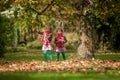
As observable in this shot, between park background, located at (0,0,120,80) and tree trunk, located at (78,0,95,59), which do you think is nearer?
park background, located at (0,0,120,80)

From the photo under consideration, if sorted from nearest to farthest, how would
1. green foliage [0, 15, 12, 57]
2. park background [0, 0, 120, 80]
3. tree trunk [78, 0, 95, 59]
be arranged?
park background [0, 0, 120, 80]
tree trunk [78, 0, 95, 59]
green foliage [0, 15, 12, 57]

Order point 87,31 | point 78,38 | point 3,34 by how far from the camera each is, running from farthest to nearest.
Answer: point 3,34 → point 78,38 → point 87,31

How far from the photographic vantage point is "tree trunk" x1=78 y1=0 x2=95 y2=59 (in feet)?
79.3

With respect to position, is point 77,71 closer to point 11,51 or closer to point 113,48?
point 113,48

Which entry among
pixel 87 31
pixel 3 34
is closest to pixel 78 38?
pixel 87 31

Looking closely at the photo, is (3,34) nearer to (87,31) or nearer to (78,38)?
(78,38)

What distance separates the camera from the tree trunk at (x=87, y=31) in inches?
952

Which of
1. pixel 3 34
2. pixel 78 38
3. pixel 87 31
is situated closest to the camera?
pixel 87 31

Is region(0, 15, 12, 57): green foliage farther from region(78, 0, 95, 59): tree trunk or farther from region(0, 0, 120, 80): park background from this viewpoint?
region(78, 0, 95, 59): tree trunk

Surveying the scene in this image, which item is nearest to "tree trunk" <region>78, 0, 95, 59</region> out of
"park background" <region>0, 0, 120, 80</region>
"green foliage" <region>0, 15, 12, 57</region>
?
"park background" <region>0, 0, 120, 80</region>

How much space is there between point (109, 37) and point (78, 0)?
1790 cm

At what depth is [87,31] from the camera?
24.2 m

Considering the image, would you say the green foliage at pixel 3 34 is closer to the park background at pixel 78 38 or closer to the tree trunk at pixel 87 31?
the park background at pixel 78 38

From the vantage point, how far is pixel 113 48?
138 feet
